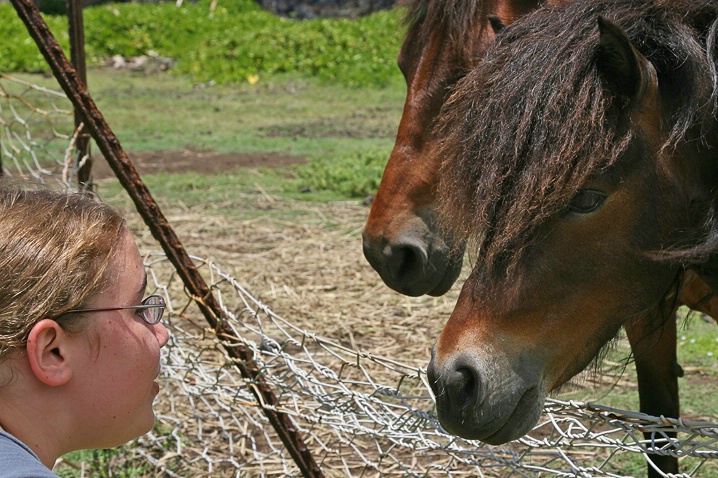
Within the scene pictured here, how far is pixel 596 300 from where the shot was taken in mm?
1996

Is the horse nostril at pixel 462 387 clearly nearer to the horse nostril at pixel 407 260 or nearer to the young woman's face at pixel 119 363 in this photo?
the young woman's face at pixel 119 363

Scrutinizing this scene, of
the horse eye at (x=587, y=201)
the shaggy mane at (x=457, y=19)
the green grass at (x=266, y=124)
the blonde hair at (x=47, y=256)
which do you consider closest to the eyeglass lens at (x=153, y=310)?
the blonde hair at (x=47, y=256)

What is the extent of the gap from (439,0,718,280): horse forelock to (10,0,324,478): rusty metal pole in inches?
41.1

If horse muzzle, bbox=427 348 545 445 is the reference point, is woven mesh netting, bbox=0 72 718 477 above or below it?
below

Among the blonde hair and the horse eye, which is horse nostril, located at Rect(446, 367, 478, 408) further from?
the blonde hair

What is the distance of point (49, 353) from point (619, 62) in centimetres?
136

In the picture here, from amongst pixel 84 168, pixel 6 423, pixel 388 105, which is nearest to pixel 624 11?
pixel 6 423

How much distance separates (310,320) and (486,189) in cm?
283

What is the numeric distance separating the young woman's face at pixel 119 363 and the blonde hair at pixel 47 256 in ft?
0.13

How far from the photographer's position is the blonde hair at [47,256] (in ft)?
4.76

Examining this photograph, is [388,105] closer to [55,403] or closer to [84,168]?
[84,168]

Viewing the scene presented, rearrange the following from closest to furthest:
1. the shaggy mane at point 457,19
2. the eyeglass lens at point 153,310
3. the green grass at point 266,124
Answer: the eyeglass lens at point 153,310
the shaggy mane at point 457,19
the green grass at point 266,124

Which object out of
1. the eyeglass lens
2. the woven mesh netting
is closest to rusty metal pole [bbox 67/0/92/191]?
the woven mesh netting

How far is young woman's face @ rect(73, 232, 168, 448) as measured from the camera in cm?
158
